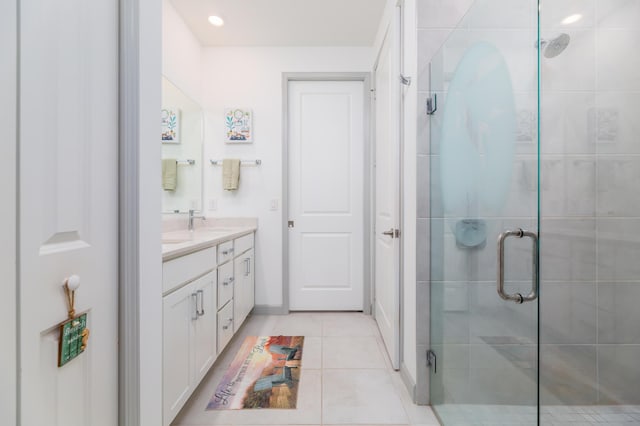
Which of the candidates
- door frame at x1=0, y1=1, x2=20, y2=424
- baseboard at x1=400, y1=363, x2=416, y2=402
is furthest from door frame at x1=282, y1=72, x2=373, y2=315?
door frame at x1=0, y1=1, x2=20, y2=424

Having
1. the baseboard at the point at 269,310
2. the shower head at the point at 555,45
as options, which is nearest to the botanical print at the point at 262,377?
the baseboard at the point at 269,310

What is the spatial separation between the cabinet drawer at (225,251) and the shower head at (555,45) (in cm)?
193

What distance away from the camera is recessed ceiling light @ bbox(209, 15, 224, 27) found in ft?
7.90

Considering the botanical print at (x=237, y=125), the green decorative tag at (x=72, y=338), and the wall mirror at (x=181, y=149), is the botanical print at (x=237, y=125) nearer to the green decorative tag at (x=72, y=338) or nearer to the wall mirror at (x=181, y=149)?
the wall mirror at (x=181, y=149)

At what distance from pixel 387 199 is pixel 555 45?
122 cm

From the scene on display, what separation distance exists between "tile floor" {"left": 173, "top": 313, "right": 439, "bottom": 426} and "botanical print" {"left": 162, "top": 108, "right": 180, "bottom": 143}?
1.67 metres

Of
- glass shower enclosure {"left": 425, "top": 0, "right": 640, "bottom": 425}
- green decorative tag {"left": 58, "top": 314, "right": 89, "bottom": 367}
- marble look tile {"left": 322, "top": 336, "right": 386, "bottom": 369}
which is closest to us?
green decorative tag {"left": 58, "top": 314, "right": 89, "bottom": 367}

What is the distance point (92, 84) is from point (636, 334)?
2263 mm

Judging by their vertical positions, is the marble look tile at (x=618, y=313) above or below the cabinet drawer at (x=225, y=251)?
below

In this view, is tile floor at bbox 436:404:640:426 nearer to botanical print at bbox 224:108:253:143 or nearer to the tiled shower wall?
the tiled shower wall

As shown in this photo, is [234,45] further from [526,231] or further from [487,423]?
[487,423]

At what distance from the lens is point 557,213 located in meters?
1.36

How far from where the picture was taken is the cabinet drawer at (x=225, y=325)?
5.84 feet

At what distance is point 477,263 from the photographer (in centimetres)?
119
